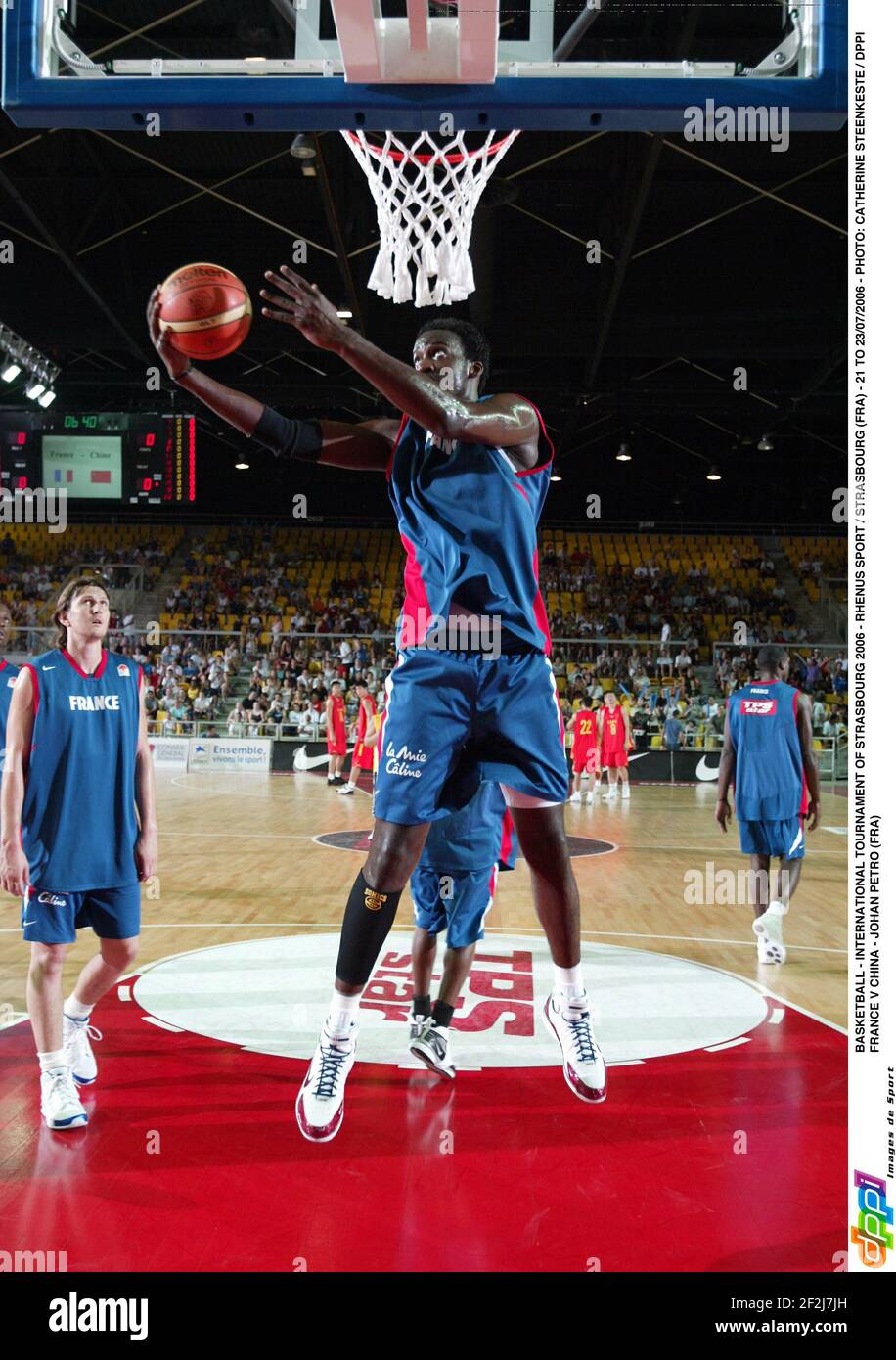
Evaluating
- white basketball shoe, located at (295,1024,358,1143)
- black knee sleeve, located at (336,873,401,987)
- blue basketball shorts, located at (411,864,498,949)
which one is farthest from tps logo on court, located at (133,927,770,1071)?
black knee sleeve, located at (336,873,401,987)

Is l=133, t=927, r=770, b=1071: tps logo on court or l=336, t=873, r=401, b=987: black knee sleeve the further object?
l=133, t=927, r=770, b=1071: tps logo on court

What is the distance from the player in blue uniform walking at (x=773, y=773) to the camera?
6.04 meters

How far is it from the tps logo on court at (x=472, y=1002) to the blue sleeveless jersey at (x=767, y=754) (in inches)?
43.2

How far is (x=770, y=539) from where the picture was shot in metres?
27.1

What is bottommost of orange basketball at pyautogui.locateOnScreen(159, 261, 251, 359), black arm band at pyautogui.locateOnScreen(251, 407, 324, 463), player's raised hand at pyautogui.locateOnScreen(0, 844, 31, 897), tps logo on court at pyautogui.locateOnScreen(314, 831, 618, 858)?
tps logo on court at pyautogui.locateOnScreen(314, 831, 618, 858)

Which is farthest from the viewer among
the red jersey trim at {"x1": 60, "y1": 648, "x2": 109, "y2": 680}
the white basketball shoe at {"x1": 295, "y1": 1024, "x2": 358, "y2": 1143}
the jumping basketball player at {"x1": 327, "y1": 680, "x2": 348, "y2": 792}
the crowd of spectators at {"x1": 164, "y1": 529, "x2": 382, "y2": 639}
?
the crowd of spectators at {"x1": 164, "y1": 529, "x2": 382, "y2": 639}

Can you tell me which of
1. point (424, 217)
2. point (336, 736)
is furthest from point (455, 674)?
point (336, 736)

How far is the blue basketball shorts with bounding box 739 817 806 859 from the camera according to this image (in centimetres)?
607

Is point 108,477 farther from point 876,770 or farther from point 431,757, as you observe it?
point 876,770

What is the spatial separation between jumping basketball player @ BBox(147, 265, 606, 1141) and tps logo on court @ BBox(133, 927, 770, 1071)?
1.14 metres

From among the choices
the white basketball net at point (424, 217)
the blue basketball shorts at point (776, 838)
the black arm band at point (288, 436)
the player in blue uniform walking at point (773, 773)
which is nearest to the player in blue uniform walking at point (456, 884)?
the black arm band at point (288, 436)

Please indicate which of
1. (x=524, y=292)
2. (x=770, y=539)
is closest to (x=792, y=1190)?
(x=524, y=292)

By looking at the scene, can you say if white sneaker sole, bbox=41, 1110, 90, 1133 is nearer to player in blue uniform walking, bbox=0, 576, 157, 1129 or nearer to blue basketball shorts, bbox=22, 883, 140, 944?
player in blue uniform walking, bbox=0, 576, 157, 1129

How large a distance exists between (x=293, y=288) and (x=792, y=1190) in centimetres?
282
